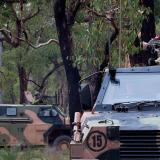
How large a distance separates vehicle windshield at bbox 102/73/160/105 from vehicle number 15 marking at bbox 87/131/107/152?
147 cm

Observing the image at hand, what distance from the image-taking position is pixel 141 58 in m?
14.6

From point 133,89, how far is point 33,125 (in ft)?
46.8

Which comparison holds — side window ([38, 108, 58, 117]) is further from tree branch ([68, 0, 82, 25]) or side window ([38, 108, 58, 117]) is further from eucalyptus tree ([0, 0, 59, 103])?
tree branch ([68, 0, 82, 25])

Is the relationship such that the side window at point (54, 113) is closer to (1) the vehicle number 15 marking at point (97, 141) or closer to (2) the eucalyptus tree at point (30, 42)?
(2) the eucalyptus tree at point (30, 42)

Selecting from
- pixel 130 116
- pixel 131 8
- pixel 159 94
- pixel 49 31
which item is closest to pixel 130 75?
pixel 159 94

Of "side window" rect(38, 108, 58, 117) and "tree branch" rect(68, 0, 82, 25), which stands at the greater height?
"tree branch" rect(68, 0, 82, 25)

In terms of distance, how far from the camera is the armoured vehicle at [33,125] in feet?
73.3

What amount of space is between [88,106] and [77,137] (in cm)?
181

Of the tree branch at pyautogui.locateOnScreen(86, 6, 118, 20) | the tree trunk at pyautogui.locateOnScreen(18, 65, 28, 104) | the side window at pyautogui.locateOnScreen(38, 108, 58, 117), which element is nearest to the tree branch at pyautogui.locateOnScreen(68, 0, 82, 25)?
the tree branch at pyautogui.locateOnScreen(86, 6, 118, 20)

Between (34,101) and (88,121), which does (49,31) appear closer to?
(34,101)

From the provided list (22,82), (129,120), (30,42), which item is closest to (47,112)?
(30,42)

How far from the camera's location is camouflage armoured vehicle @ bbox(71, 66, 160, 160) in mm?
6742

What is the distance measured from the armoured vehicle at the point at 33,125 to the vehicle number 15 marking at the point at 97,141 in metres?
15.5

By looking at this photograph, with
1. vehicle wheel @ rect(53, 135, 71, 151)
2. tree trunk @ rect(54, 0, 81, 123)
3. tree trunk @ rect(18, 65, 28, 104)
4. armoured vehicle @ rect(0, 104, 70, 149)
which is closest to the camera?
tree trunk @ rect(54, 0, 81, 123)
